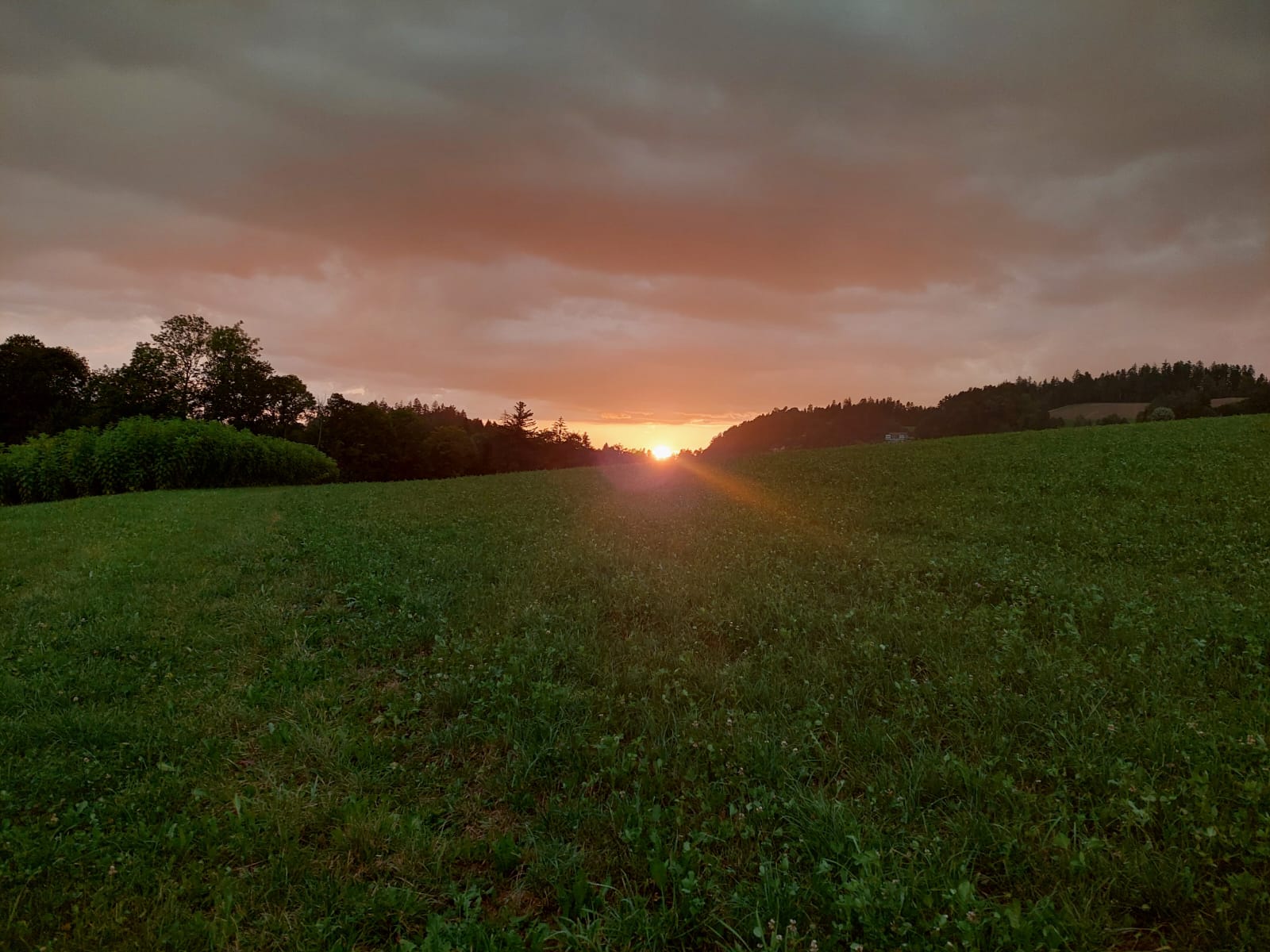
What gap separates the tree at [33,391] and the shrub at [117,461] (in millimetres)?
39568

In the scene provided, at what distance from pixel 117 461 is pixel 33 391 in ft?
182

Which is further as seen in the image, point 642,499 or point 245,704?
point 642,499

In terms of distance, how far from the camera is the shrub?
35219 millimetres

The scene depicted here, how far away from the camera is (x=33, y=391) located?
72.4m

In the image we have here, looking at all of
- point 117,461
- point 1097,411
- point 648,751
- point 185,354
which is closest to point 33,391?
point 185,354

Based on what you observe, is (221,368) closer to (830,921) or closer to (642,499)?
(642,499)

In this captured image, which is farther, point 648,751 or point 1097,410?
point 1097,410

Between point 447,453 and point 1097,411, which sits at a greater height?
point 1097,411

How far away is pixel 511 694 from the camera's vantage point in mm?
6410

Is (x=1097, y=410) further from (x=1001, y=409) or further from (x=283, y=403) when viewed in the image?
(x=283, y=403)

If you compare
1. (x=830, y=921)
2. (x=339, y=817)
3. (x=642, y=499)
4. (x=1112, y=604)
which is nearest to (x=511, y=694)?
(x=339, y=817)

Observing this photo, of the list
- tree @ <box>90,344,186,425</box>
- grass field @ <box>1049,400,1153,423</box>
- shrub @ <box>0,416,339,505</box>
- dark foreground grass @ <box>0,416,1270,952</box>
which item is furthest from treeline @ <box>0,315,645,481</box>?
grass field @ <box>1049,400,1153,423</box>

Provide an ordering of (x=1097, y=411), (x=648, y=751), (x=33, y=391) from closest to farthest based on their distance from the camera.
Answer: (x=648, y=751) → (x=33, y=391) → (x=1097, y=411)

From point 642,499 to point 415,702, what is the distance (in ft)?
51.7
